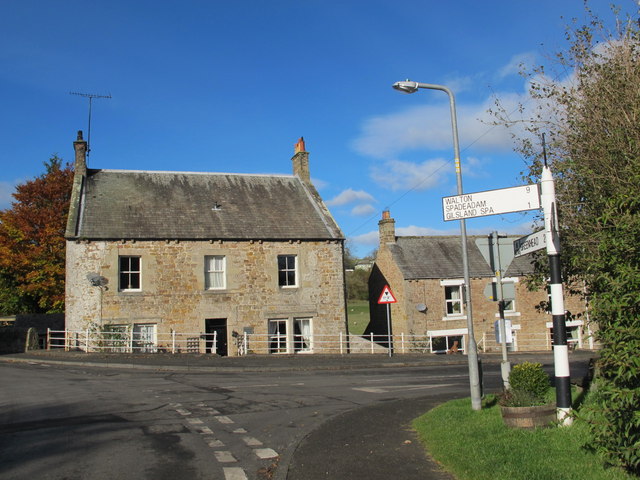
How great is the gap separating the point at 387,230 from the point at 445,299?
16.3ft

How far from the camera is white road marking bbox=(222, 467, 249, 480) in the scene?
21.4 ft

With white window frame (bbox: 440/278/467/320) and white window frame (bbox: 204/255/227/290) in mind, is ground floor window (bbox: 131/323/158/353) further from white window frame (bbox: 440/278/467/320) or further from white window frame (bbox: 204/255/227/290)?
white window frame (bbox: 440/278/467/320)

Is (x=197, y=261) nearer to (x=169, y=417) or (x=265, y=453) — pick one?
(x=169, y=417)

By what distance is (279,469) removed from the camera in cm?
673

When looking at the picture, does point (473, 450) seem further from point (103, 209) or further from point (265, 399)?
point (103, 209)

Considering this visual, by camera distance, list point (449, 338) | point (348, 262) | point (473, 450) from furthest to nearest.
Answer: point (348, 262) → point (449, 338) → point (473, 450)

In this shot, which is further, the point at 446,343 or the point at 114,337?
the point at 446,343

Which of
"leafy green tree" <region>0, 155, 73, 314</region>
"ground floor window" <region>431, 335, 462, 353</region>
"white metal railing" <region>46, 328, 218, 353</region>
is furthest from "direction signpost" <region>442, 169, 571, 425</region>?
"leafy green tree" <region>0, 155, 73, 314</region>

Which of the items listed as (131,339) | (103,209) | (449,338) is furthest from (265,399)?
(449,338)

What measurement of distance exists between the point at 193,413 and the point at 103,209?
1849 centimetres

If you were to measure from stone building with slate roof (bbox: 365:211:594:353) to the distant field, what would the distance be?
44.2 ft

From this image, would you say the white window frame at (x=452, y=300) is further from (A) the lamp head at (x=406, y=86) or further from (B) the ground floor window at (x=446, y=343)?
(A) the lamp head at (x=406, y=86)

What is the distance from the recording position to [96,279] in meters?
24.7

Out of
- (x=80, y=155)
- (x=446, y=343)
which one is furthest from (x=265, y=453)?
(x=446, y=343)
